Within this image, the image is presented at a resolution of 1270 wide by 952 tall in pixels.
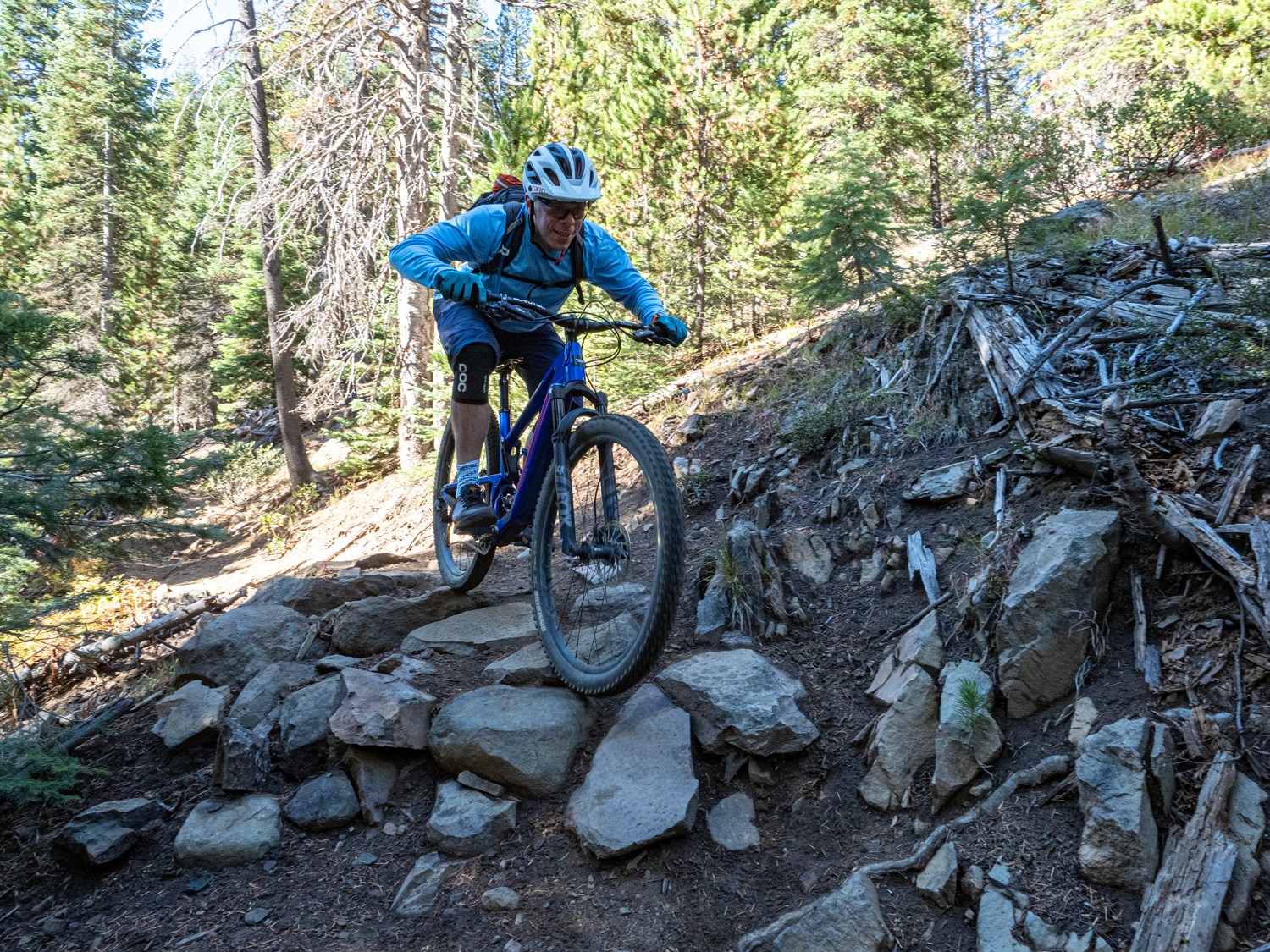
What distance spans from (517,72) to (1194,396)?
12.8 m

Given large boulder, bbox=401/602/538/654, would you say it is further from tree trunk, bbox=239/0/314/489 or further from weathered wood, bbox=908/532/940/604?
tree trunk, bbox=239/0/314/489

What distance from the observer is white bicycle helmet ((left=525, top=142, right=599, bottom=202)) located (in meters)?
3.65

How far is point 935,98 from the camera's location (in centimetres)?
1886

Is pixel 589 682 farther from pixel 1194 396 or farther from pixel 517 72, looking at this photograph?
pixel 517 72

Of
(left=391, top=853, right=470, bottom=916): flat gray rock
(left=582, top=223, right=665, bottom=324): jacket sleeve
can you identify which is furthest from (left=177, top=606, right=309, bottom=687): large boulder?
(left=582, top=223, right=665, bottom=324): jacket sleeve

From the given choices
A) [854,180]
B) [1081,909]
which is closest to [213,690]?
[1081,909]

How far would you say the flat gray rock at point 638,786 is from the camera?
2.91 metres

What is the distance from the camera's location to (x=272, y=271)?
16.9m

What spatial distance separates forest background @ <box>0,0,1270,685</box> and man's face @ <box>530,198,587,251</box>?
329cm

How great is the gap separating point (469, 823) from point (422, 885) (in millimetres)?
296

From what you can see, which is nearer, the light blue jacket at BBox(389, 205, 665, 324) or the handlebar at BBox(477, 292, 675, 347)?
the handlebar at BBox(477, 292, 675, 347)

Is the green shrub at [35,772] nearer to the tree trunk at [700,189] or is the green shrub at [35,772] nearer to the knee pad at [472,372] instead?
the knee pad at [472,372]

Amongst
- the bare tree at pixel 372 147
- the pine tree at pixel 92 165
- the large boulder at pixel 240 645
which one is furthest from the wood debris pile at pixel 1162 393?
the pine tree at pixel 92 165

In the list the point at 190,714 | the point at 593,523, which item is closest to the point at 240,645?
the point at 190,714
